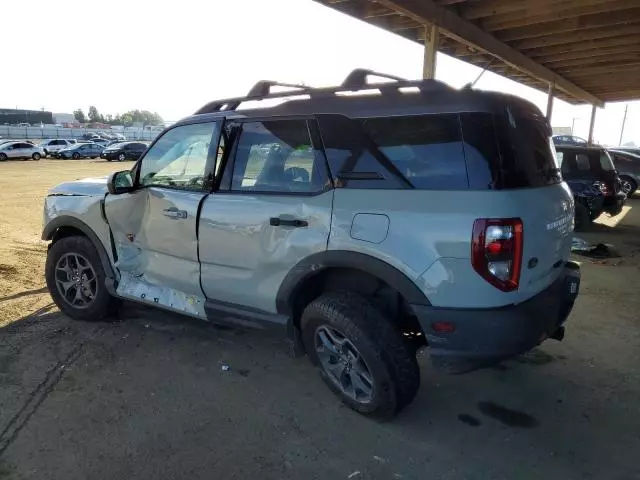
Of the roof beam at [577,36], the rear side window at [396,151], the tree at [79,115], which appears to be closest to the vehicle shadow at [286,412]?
the rear side window at [396,151]

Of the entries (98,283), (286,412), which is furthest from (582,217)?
(98,283)

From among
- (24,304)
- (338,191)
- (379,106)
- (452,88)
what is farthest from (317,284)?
(24,304)

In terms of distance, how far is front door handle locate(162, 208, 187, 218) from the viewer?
359cm

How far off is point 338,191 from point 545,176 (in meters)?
1.27

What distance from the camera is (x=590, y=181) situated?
30.4 feet

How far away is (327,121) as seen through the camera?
2992 millimetres

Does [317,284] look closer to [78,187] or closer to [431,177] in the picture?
[431,177]

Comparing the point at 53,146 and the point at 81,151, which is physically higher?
the point at 53,146

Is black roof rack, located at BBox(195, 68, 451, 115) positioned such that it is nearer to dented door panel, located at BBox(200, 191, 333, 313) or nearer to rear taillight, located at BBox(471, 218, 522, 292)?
dented door panel, located at BBox(200, 191, 333, 313)

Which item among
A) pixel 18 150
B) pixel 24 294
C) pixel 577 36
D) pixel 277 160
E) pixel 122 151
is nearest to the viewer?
pixel 277 160

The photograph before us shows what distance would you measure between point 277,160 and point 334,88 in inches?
23.6

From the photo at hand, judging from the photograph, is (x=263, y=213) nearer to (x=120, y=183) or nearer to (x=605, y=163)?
(x=120, y=183)

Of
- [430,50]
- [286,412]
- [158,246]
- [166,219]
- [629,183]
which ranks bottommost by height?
[286,412]

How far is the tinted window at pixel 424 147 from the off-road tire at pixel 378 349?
2.68 feet
